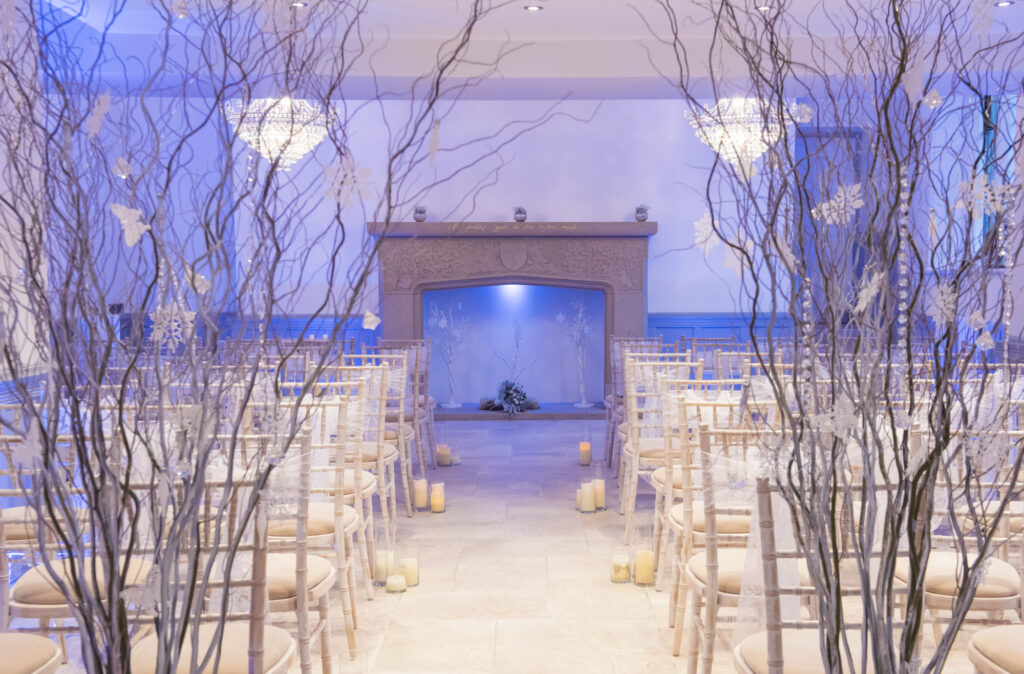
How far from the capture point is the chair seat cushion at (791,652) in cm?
183

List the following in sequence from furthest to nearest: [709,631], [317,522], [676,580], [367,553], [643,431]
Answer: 1. [643,431]
2. [367,553]
3. [676,580]
4. [317,522]
5. [709,631]

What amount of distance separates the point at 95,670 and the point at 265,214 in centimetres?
70

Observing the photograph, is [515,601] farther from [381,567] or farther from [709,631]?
[709,631]

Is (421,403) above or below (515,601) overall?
above

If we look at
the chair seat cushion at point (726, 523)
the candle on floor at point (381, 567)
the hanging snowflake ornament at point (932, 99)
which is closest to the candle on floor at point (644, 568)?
the chair seat cushion at point (726, 523)

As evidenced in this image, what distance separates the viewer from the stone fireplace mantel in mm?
8594

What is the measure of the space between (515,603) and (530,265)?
5.48m

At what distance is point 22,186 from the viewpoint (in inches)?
45.5

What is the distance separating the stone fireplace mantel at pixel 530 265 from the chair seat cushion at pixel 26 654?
6569mm

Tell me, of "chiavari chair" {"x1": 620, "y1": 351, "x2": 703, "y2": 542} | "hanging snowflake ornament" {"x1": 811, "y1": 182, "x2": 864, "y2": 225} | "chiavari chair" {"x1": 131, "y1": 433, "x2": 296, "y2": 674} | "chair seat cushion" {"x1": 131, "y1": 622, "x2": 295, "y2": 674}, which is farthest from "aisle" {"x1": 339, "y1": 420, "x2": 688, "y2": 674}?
"hanging snowflake ornament" {"x1": 811, "y1": 182, "x2": 864, "y2": 225}

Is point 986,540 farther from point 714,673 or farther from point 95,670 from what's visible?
point 714,673

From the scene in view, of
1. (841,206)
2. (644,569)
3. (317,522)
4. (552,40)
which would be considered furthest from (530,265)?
(841,206)

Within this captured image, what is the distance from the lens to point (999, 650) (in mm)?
1957

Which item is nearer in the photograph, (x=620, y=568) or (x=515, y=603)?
(x=515, y=603)
